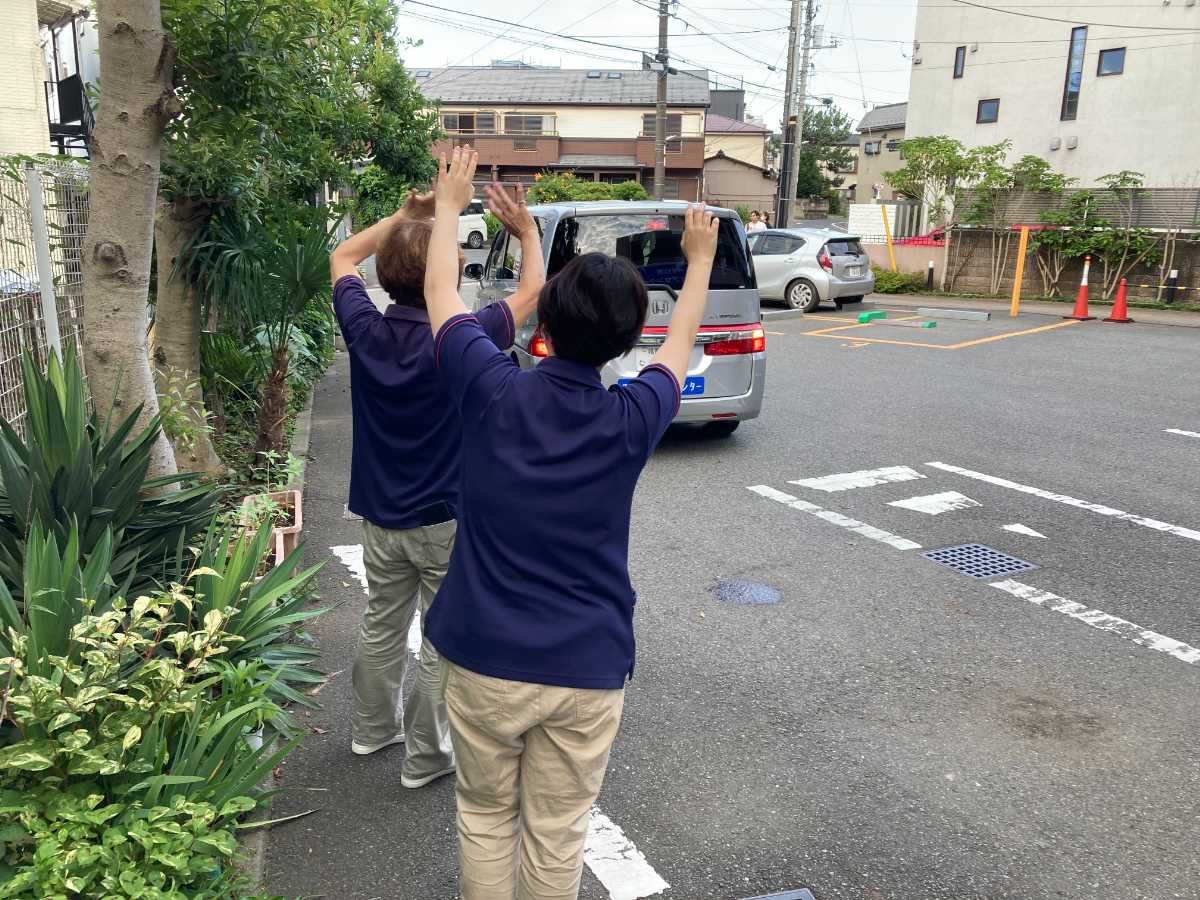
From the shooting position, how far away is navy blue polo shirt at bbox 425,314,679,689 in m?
2.05

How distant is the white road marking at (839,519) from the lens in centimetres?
Answer: 584

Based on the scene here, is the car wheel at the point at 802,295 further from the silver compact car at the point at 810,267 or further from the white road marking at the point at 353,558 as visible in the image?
the white road marking at the point at 353,558

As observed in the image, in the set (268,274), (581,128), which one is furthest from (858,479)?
(581,128)

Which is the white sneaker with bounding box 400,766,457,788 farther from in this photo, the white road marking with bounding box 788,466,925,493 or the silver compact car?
the silver compact car

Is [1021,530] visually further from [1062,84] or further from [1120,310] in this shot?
[1062,84]

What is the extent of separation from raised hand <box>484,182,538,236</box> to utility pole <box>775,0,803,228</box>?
23.9m

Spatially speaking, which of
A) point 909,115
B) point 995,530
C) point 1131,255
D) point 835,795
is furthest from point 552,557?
point 909,115

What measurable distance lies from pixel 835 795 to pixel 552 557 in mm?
1768

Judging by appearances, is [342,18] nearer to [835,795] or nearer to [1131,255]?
[835,795]

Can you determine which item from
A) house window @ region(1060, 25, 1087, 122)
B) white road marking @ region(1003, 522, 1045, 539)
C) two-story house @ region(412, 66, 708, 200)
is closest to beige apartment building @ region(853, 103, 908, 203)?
two-story house @ region(412, 66, 708, 200)

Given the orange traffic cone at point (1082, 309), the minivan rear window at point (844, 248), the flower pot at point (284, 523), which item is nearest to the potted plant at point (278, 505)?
the flower pot at point (284, 523)

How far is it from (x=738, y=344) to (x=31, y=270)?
4.87 m

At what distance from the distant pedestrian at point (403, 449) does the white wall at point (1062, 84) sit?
27.0 metres

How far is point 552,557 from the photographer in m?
2.09
